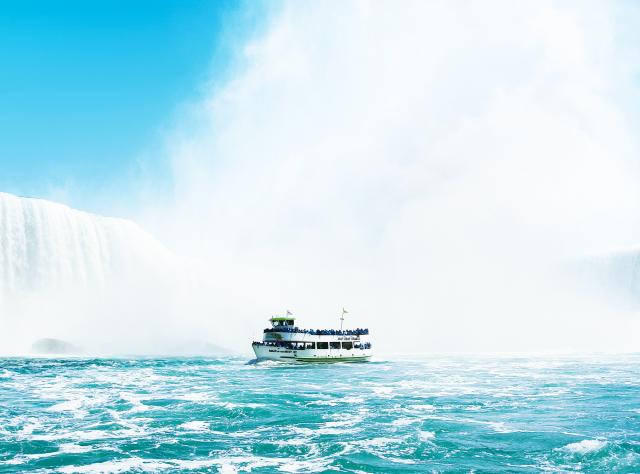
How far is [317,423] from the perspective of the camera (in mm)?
25156

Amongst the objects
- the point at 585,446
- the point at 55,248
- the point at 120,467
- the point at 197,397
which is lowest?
the point at 120,467

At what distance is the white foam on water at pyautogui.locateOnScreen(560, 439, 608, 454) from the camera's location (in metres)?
19.8

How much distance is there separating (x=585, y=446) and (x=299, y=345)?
39108 mm

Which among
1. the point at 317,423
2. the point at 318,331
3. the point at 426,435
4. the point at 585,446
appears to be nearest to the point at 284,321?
the point at 318,331

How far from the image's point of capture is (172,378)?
1677 inches

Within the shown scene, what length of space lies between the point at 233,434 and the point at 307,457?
4.84m

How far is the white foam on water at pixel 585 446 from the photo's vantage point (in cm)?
Result: 1983

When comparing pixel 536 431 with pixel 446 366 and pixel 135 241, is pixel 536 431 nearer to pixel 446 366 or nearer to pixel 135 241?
pixel 446 366

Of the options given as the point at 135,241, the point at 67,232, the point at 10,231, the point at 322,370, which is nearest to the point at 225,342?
the point at 135,241

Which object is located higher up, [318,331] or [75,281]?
[75,281]

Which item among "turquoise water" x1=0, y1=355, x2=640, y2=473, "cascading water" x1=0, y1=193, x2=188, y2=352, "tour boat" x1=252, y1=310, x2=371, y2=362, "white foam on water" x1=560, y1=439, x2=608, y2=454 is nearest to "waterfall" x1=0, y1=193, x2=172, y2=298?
"cascading water" x1=0, y1=193, x2=188, y2=352

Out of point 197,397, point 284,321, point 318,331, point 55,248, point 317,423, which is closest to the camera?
point 317,423

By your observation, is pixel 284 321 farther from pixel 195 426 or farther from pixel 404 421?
pixel 195 426

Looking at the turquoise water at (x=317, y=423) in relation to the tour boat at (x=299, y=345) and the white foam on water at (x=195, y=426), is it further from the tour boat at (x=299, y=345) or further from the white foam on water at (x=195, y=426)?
the tour boat at (x=299, y=345)
